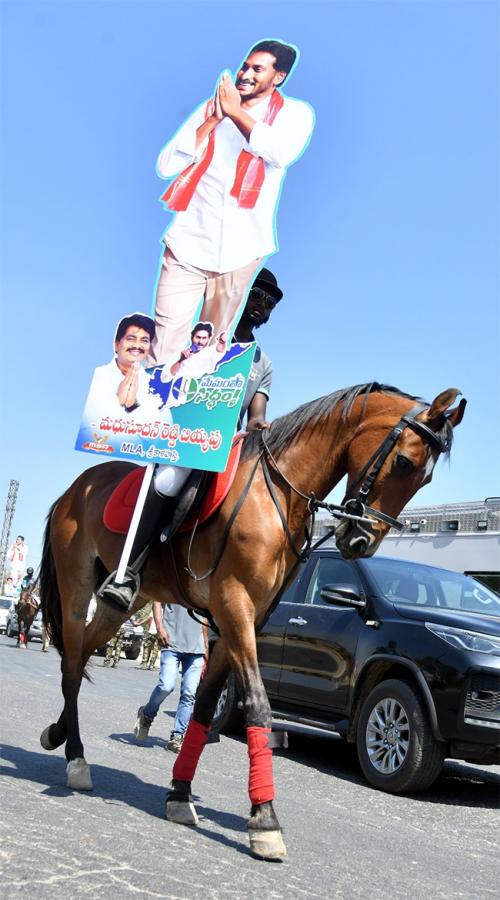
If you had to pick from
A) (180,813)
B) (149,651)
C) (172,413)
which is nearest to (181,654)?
(180,813)

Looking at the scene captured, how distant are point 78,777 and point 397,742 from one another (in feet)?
9.65

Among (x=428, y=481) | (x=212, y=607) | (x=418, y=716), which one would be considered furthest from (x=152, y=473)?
(x=418, y=716)

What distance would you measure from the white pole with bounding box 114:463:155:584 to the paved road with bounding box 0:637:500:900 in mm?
1295

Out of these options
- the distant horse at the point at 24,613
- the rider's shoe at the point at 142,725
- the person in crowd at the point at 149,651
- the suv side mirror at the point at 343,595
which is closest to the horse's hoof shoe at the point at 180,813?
the suv side mirror at the point at 343,595

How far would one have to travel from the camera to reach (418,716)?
748 centimetres

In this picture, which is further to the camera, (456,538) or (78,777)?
(456,538)

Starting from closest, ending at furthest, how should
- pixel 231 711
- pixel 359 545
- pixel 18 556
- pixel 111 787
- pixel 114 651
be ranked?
1. pixel 359 545
2. pixel 111 787
3. pixel 231 711
4. pixel 114 651
5. pixel 18 556

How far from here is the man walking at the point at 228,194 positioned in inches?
223

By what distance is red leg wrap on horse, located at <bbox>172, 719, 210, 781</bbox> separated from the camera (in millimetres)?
5418

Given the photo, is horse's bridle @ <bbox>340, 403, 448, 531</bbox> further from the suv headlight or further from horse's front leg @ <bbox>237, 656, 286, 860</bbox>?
the suv headlight

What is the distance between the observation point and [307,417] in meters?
5.59

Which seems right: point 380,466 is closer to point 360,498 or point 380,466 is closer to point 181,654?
point 360,498

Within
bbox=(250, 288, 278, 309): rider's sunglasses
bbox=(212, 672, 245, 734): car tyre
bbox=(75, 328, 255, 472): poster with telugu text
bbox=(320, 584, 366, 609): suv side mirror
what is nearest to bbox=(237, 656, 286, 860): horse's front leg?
bbox=(75, 328, 255, 472): poster with telugu text

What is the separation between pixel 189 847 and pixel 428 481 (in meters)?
2.25
